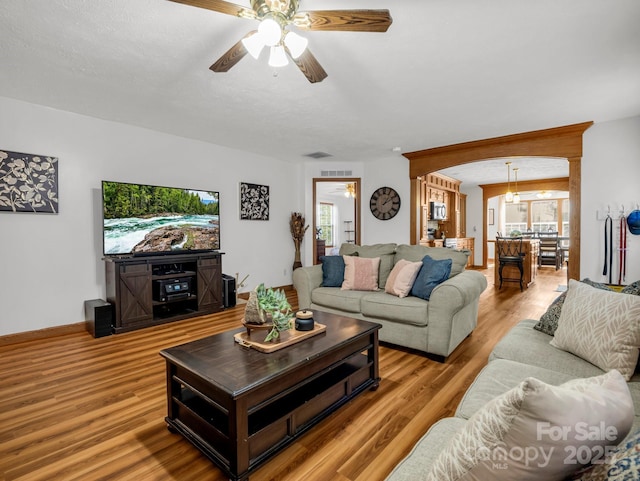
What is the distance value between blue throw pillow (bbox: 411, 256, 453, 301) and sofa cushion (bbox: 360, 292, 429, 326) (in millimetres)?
78

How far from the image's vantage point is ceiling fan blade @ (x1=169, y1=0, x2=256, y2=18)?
5.50ft

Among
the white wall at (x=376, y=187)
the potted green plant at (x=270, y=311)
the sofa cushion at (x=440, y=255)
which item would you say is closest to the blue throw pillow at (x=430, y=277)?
the sofa cushion at (x=440, y=255)

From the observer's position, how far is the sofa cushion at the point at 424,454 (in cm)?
94

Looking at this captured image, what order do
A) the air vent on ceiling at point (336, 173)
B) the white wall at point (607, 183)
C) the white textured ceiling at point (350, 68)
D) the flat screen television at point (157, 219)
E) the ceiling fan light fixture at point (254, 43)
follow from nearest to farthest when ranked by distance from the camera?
the ceiling fan light fixture at point (254, 43), the white textured ceiling at point (350, 68), the flat screen television at point (157, 219), the white wall at point (607, 183), the air vent on ceiling at point (336, 173)

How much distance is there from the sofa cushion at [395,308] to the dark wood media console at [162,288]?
7.67ft

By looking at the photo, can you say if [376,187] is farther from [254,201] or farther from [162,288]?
[162,288]

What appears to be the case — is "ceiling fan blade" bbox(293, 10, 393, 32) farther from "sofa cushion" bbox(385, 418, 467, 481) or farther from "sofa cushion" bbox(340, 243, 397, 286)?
"sofa cushion" bbox(340, 243, 397, 286)

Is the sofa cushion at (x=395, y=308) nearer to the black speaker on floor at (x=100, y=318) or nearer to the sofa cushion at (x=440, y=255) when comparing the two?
the sofa cushion at (x=440, y=255)

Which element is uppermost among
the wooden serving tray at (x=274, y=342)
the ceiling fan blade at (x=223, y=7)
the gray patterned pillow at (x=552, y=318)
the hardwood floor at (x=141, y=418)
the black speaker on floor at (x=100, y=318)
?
the ceiling fan blade at (x=223, y=7)

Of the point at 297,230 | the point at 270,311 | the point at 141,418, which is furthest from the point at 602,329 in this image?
the point at 297,230

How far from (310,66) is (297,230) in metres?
4.17

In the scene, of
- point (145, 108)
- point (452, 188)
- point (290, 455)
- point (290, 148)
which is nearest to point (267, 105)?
point (145, 108)

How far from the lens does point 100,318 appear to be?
354 centimetres

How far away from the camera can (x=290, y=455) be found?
1.68 m
